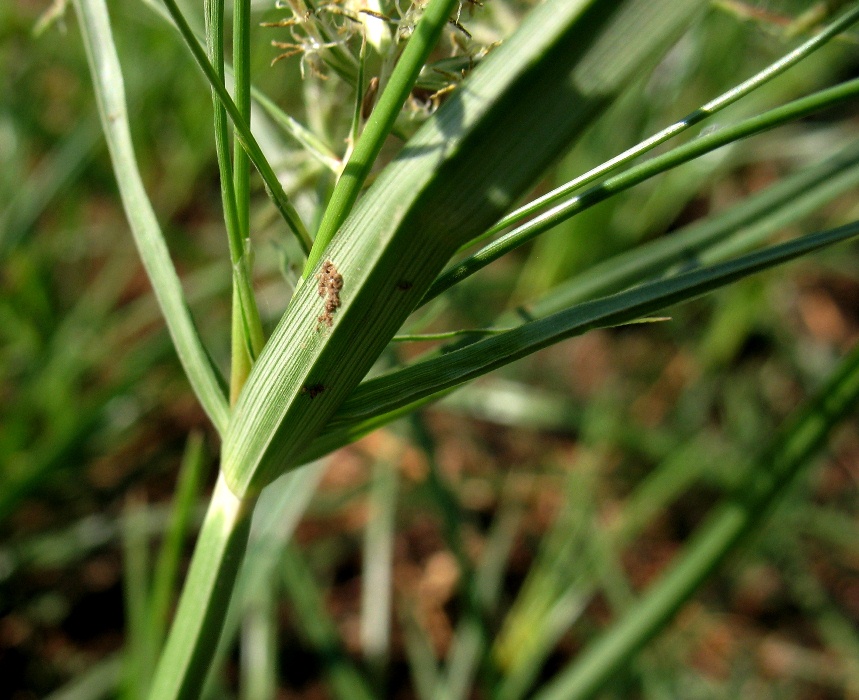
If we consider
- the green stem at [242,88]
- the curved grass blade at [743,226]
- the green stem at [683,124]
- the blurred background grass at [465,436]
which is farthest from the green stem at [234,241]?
the blurred background grass at [465,436]

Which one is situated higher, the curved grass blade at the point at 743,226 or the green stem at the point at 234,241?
the green stem at the point at 234,241

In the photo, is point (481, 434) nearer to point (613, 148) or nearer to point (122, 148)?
point (613, 148)

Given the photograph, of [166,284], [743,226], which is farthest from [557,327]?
[743,226]

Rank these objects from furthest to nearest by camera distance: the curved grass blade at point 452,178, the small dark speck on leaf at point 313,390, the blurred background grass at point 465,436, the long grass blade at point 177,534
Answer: the blurred background grass at point 465,436 < the long grass blade at point 177,534 < the small dark speck on leaf at point 313,390 < the curved grass blade at point 452,178

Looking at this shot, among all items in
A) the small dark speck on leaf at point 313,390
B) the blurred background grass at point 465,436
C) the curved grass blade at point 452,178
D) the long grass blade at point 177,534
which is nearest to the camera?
the curved grass blade at point 452,178

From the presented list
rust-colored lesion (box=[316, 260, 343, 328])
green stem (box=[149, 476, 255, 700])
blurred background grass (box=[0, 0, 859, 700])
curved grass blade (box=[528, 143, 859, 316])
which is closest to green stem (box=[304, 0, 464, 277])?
rust-colored lesion (box=[316, 260, 343, 328])

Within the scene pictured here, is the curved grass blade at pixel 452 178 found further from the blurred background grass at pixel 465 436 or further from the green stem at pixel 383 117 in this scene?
the blurred background grass at pixel 465 436

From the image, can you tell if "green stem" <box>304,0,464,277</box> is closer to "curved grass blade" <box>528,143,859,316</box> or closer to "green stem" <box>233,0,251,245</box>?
"green stem" <box>233,0,251,245</box>

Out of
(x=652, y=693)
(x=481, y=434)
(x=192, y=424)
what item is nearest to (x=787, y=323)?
(x=481, y=434)
